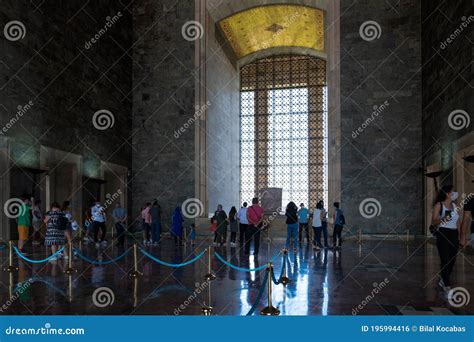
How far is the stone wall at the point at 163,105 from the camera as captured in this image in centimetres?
1892

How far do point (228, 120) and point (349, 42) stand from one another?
26.6 feet

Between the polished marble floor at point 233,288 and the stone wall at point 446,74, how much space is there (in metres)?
4.58

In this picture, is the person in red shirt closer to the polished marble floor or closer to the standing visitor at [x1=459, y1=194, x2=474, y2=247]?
the polished marble floor

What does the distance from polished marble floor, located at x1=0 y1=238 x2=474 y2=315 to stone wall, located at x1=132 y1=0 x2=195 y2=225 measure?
895cm

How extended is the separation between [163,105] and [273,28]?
24.7 feet

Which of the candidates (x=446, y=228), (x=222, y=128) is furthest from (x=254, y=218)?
(x=222, y=128)

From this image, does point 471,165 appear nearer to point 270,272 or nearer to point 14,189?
point 270,272

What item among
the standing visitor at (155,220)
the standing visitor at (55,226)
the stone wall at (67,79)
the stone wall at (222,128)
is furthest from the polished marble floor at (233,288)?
the stone wall at (222,128)

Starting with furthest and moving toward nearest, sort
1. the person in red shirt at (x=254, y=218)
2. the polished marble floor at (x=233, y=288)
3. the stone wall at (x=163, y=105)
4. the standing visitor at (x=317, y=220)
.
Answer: the stone wall at (x=163, y=105) < the standing visitor at (x=317, y=220) < the person in red shirt at (x=254, y=218) < the polished marble floor at (x=233, y=288)

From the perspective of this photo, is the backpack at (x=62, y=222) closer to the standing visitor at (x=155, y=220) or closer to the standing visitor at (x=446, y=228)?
the standing visitor at (x=155, y=220)

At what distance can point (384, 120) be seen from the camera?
1720 centimetres

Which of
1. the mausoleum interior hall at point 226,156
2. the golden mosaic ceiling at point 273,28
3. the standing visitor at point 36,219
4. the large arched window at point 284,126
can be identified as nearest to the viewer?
the mausoleum interior hall at point 226,156

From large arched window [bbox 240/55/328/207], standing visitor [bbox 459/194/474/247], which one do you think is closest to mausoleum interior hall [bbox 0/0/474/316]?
standing visitor [bbox 459/194/474/247]

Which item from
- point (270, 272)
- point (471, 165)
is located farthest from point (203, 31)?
point (270, 272)
